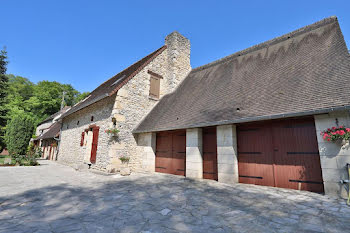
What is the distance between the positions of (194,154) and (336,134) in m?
4.28

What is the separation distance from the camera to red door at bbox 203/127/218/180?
6586 millimetres

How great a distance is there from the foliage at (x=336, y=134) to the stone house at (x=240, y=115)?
208 mm

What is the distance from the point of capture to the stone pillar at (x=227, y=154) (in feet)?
19.1

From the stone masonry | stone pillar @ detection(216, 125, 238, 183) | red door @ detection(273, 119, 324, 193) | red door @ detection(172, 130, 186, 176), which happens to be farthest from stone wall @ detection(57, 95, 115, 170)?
red door @ detection(273, 119, 324, 193)

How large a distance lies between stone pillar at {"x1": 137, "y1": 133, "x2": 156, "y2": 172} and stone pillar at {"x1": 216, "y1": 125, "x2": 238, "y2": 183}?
3.78 metres

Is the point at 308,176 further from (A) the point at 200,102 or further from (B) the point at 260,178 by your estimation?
(A) the point at 200,102

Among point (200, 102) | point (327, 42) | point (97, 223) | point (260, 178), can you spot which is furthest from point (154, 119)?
point (327, 42)

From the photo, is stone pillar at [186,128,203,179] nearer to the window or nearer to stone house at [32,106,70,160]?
the window

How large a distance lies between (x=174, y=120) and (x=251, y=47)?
594 cm

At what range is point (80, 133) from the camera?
11.5 metres

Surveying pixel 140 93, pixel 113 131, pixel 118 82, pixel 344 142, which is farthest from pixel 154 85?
pixel 344 142

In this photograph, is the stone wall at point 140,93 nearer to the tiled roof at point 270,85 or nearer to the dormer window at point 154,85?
the dormer window at point 154,85

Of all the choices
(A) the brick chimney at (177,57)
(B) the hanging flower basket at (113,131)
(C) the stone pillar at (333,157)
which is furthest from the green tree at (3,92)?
(C) the stone pillar at (333,157)

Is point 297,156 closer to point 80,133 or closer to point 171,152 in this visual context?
point 171,152
